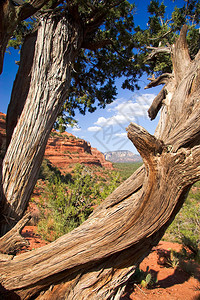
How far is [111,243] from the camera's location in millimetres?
1784

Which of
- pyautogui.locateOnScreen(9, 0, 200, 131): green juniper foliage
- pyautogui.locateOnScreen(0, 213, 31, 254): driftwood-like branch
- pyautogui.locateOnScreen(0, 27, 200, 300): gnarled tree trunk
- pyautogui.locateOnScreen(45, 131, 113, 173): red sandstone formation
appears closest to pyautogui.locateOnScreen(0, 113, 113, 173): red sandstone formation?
pyautogui.locateOnScreen(45, 131, 113, 173): red sandstone formation

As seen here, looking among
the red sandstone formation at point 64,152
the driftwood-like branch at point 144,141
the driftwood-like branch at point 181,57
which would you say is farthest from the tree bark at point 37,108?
the red sandstone formation at point 64,152

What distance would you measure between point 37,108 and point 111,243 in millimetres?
2098

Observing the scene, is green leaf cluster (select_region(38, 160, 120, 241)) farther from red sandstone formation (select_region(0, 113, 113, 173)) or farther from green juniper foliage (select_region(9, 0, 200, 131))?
red sandstone formation (select_region(0, 113, 113, 173))

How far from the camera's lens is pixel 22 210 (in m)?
2.67

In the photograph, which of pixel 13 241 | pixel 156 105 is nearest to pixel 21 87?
pixel 156 105

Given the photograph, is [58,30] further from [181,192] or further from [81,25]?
[181,192]

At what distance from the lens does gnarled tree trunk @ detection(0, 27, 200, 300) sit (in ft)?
5.32

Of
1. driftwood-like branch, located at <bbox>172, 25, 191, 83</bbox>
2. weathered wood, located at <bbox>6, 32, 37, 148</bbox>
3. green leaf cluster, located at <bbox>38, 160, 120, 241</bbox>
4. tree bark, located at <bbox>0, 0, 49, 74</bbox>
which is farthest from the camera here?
green leaf cluster, located at <bbox>38, 160, 120, 241</bbox>

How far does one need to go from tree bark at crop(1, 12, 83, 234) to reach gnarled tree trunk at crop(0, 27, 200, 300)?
81cm

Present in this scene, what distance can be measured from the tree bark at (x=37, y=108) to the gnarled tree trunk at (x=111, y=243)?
2.67 ft

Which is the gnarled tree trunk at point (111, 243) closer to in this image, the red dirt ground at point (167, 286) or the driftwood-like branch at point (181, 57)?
the driftwood-like branch at point (181, 57)

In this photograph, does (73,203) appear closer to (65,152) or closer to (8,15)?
(8,15)

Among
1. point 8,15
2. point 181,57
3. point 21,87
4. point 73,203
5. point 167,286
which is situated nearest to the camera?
point 8,15
